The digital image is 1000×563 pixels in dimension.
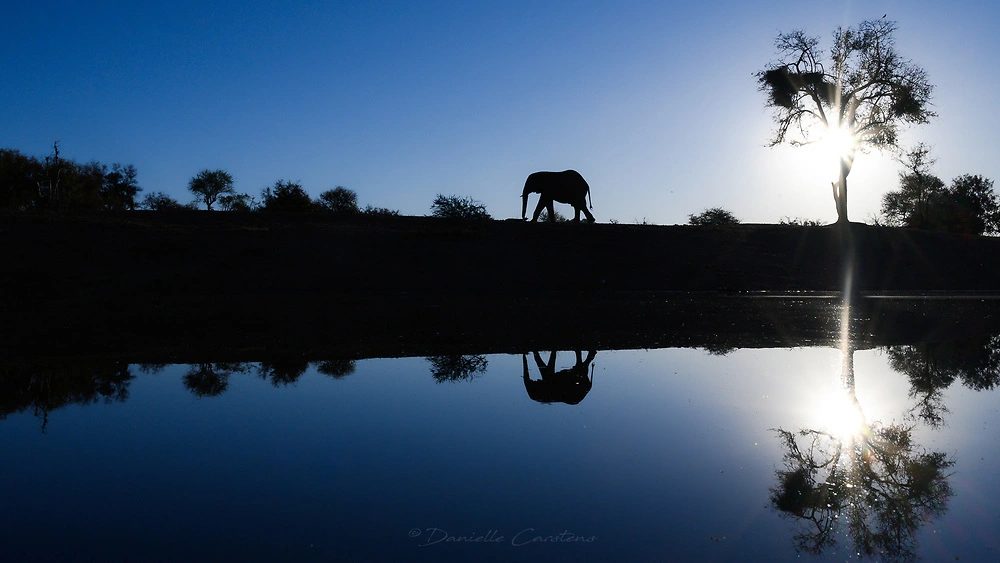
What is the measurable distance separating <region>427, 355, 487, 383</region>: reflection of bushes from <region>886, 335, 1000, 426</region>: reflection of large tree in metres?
5.56

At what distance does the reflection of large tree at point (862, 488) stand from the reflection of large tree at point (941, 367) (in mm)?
1468

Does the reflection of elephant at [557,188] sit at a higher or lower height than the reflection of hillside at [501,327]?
higher

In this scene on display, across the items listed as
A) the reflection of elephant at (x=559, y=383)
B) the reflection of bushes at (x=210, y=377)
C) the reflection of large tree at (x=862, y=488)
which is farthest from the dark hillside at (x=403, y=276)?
the reflection of large tree at (x=862, y=488)

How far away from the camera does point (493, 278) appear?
27375 millimetres

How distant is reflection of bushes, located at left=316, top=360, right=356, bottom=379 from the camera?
1018 centimetres

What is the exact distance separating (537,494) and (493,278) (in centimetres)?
2233

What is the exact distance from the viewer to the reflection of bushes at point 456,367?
394 inches

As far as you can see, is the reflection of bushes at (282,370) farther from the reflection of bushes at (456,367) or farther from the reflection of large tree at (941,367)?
the reflection of large tree at (941,367)

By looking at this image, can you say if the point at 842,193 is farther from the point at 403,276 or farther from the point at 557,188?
the point at 403,276

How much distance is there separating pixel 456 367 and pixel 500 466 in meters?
5.02

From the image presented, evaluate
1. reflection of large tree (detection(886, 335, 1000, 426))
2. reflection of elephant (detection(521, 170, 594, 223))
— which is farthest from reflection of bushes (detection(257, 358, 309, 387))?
reflection of elephant (detection(521, 170, 594, 223))

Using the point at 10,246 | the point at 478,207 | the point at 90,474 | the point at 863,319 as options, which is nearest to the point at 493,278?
the point at 478,207

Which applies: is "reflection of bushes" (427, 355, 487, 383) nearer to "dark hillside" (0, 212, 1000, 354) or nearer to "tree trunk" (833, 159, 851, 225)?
"dark hillside" (0, 212, 1000, 354)

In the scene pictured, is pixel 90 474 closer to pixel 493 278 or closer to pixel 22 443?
pixel 22 443
